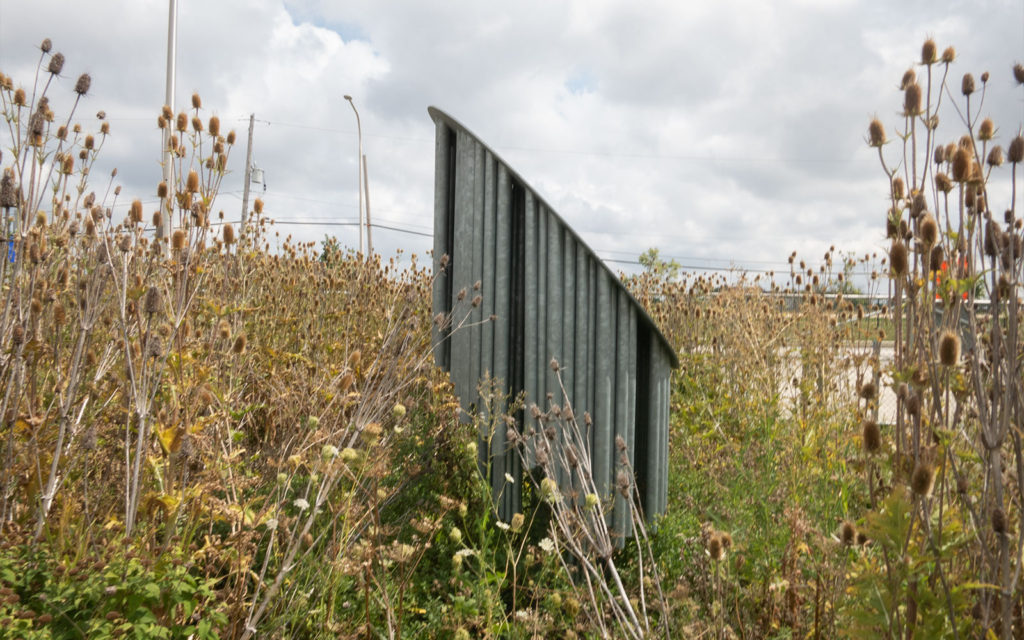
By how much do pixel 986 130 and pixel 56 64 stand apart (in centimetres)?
368

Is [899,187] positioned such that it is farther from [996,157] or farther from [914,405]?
[914,405]

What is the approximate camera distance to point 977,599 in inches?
86.7

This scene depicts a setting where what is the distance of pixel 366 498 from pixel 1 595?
1.46m

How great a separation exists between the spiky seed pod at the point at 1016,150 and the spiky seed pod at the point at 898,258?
46 cm

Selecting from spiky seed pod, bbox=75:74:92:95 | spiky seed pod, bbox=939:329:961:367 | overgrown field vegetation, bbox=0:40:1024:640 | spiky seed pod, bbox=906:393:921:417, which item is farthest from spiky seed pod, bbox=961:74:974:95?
spiky seed pod, bbox=75:74:92:95

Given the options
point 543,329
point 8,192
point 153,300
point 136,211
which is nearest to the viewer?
point 153,300

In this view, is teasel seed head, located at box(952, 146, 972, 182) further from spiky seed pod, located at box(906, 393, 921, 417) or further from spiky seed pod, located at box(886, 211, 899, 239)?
spiky seed pod, located at box(906, 393, 921, 417)

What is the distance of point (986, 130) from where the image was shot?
7.75 ft

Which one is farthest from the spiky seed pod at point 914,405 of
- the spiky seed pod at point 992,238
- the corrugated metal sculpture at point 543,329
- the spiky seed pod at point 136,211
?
the spiky seed pod at point 136,211

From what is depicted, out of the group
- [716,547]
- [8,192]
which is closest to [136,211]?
[8,192]

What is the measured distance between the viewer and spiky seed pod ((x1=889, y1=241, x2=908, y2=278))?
2.12 meters

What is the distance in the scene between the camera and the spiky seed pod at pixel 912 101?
2.36m

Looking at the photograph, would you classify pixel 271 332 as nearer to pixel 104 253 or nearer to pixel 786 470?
pixel 104 253

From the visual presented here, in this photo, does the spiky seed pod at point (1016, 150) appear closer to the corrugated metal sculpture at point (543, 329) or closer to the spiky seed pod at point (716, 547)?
the spiky seed pod at point (716, 547)
